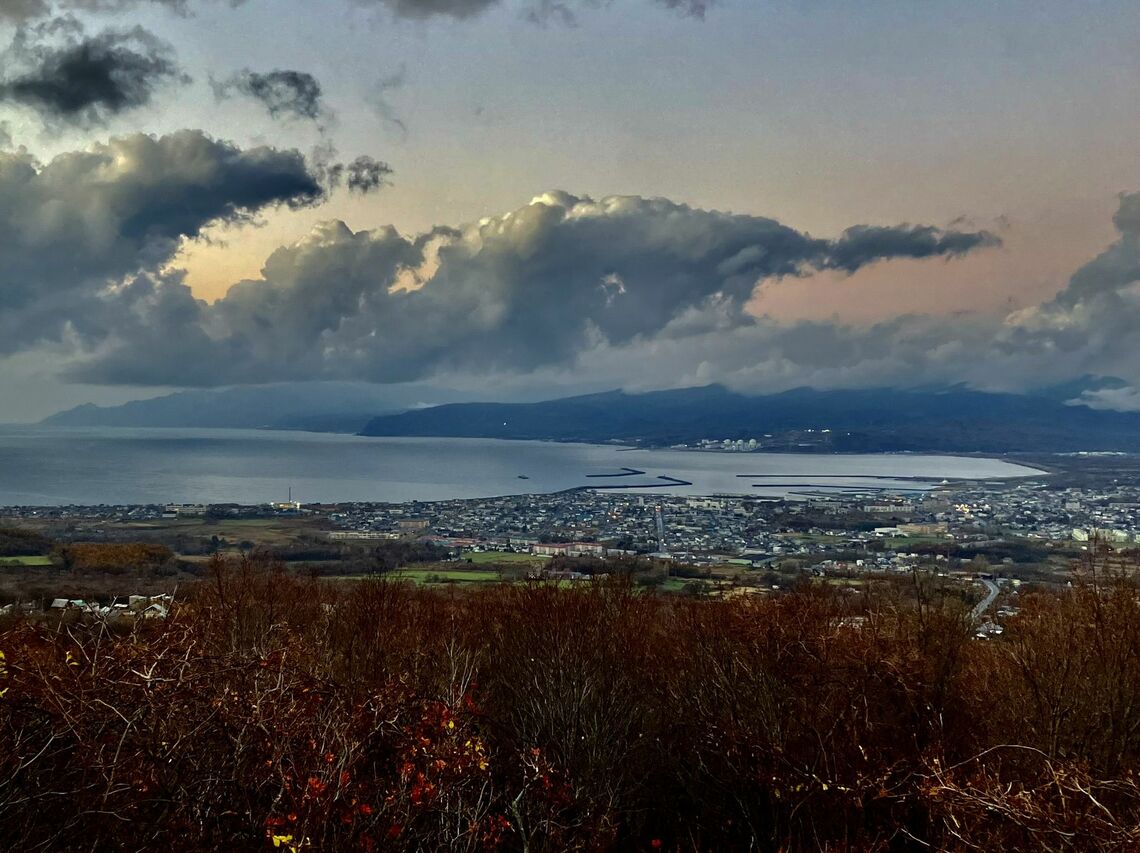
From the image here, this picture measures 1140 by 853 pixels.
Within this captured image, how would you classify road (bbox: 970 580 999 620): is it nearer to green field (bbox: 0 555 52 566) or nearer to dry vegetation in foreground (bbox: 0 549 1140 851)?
dry vegetation in foreground (bbox: 0 549 1140 851)

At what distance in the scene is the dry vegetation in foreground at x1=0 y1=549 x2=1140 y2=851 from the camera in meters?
5.41

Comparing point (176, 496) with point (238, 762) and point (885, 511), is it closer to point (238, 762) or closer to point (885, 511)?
point (885, 511)

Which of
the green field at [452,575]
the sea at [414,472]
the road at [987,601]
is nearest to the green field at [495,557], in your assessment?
the green field at [452,575]

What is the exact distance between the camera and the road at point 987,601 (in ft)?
49.9

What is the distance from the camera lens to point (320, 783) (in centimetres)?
Answer: 507

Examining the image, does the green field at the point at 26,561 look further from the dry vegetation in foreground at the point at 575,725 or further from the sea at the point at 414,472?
the sea at the point at 414,472

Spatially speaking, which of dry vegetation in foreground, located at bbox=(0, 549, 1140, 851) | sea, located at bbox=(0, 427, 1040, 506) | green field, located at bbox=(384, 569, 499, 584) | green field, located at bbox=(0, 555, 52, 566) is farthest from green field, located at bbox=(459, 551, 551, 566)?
sea, located at bbox=(0, 427, 1040, 506)

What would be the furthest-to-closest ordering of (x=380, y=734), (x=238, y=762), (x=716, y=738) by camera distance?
(x=716, y=738) < (x=380, y=734) < (x=238, y=762)

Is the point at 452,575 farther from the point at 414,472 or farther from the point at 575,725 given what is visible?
the point at 414,472

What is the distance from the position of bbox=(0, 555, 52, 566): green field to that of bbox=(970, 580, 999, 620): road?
37717 millimetres

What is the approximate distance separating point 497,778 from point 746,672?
→ 195 inches

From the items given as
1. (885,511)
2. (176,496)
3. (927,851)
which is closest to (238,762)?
(927,851)

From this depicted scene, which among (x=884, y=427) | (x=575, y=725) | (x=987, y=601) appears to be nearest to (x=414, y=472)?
(x=884, y=427)

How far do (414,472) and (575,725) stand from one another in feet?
325
